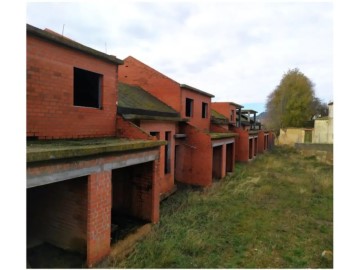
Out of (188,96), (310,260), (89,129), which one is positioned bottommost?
(310,260)

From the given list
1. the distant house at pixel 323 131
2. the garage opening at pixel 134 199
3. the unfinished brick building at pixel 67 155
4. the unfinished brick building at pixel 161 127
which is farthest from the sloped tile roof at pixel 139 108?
the distant house at pixel 323 131

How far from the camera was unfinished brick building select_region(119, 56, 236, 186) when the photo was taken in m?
12.3

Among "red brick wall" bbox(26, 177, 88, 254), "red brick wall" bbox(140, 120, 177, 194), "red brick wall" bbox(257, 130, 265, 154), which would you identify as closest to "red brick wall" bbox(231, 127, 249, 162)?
"red brick wall" bbox(257, 130, 265, 154)

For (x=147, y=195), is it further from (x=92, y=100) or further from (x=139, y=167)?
(x=92, y=100)

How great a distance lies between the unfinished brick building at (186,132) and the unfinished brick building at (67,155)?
562cm

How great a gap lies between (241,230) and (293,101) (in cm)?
3995

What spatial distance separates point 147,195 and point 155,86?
302 inches

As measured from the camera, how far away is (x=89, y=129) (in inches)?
261

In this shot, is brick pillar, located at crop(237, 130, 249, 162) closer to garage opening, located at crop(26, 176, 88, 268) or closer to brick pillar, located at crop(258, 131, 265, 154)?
brick pillar, located at crop(258, 131, 265, 154)

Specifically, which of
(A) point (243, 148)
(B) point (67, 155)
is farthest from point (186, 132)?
(A) point (243, 148)

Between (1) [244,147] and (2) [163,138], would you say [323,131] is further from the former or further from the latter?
(2) [163,138]

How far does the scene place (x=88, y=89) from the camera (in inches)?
285

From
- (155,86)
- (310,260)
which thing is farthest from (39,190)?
(155,86)

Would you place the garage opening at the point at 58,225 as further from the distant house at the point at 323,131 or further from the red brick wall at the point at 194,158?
the distant house at the point at 323,131
